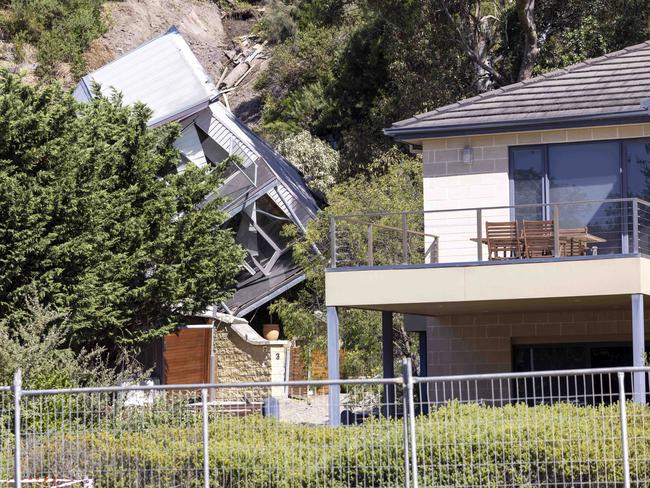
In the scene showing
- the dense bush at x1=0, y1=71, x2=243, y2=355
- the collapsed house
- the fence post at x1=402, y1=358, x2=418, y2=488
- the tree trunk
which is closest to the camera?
the fence post at x1=402, y1=358, x2=418, y2=488

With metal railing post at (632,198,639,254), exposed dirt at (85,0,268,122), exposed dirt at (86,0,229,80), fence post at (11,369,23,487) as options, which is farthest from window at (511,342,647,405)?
exposed dirt at (86,0,229,80)

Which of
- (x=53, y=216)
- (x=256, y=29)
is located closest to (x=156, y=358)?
(x=53, y=216)

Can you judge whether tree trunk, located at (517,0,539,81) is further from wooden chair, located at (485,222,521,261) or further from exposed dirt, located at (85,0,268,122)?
exposed dirt, located at (85,0,268,122)

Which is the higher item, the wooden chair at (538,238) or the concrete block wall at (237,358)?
the wooden chair at (538,238)

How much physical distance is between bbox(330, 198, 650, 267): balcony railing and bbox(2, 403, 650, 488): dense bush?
→ 691 centimetres

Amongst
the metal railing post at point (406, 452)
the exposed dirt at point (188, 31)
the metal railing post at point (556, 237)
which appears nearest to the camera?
the metal railing post at point (406, 452)

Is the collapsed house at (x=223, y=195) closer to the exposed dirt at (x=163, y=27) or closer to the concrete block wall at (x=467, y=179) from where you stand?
the concrete block wall at (x=467, y=179)

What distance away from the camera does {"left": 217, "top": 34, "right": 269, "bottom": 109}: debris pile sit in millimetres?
57125

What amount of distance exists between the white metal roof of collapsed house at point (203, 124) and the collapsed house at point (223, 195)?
3 centimetres

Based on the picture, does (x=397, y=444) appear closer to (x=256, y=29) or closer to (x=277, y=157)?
(x=277, y=157)

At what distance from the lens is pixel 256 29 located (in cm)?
5981

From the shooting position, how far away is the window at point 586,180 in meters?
19.1

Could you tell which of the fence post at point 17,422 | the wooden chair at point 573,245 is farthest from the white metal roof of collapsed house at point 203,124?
the fence post at point 17,422

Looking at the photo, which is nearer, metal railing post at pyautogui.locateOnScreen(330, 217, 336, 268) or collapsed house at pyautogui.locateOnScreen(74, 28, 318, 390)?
metal railing post at pyautogui.locateOnScreen(330, 217, 336, 268)
